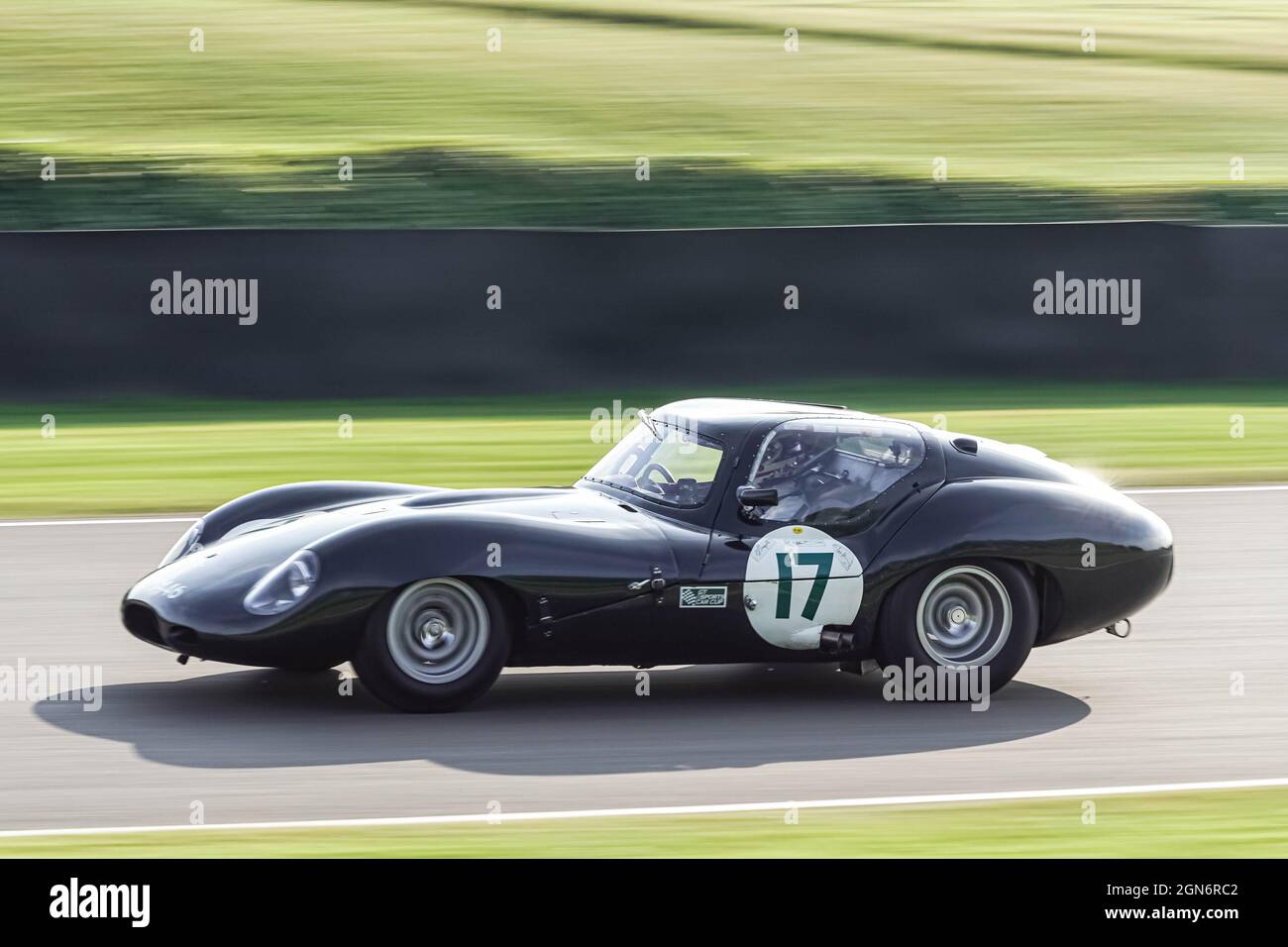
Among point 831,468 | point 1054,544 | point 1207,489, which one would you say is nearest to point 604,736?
point 831,468

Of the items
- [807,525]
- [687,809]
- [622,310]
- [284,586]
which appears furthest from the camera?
[622,310]

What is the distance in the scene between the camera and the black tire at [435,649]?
6.42 meters

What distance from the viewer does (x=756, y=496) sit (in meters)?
6.84

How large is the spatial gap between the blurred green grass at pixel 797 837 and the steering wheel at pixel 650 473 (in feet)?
6.30

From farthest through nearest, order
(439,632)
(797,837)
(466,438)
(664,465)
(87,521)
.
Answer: (466,438) → (87,521) → (664,465) → (439,632) → (797,837)

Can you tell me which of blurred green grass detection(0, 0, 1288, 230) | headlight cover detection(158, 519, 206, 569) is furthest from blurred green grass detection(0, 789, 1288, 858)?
blurred green grass detection(0, 0, 1288, 230)

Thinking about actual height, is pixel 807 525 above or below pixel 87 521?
above

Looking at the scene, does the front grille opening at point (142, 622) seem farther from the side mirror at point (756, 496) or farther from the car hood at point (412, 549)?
the side mirror at point (756, 496)

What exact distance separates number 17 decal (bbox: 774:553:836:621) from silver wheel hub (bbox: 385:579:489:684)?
114 cm

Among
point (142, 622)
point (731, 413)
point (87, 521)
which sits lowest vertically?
point (142, 622)

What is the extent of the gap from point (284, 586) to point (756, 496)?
1806mm

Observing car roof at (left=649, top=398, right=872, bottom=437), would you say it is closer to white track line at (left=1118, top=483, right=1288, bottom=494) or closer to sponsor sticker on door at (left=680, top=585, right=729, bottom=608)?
sponsor sticker on door at (left=680, top=585, right=729, bottom=608)

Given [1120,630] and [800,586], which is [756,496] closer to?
[800,586]

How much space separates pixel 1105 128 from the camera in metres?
23.4
